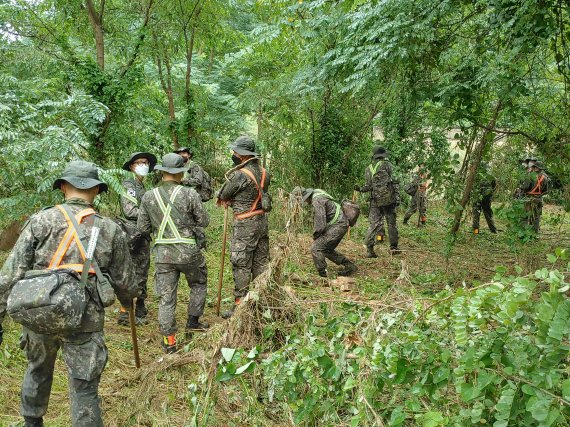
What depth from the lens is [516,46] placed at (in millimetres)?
5281

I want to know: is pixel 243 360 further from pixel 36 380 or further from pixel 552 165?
pixel 552 165

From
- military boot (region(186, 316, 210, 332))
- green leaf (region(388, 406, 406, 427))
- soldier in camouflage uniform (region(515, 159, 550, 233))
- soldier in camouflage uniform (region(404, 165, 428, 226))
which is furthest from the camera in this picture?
soldier in camouflage uniform (region(404, 165, 428, 226))

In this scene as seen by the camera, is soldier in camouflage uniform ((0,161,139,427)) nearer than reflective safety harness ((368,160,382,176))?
Yes

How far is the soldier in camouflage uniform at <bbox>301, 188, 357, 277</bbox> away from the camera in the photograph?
766 cm

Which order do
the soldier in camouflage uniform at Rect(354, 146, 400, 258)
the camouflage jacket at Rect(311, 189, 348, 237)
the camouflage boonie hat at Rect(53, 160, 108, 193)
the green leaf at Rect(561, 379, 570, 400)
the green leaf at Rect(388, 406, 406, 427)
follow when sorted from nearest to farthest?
the green leaf at Rect(561, 379, 570, 400) → the green leaf at Rect(388, 406, 406, 427) → the camouflage boonie hat at Rect(53, 160, 108, 193) → the camouflage jacket at Rect(311, 189, 348, 237) → the soldier in camouflage uniform at Rect(354, 146, 400, 258)

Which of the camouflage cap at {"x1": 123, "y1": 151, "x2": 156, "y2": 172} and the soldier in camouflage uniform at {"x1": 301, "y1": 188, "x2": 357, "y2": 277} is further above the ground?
the camouflage cap at {"x1": 123, "y1": 151, "x2": 156, "y2": 172}

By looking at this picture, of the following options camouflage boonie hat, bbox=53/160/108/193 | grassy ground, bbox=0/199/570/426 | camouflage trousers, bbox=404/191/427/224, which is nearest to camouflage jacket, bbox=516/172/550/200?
A: grassy ground, bbox=0/199/570/426

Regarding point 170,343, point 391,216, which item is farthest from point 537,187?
point 170,343

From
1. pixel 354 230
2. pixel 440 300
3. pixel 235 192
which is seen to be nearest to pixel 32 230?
pixel 440 300

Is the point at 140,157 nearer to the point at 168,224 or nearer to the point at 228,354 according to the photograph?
the point at 168,224

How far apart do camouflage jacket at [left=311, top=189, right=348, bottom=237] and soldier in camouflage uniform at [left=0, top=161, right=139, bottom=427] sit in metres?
4.45

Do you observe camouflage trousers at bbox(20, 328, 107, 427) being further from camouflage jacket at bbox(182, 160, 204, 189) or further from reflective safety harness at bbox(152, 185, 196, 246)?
camouflage jacket at bbox(182, 160, 204, 189)

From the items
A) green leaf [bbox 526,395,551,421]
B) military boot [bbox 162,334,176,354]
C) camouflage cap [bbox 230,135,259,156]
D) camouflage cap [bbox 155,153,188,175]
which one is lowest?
military boot [bbox 162,334,176,354]

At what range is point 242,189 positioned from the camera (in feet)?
20.8
